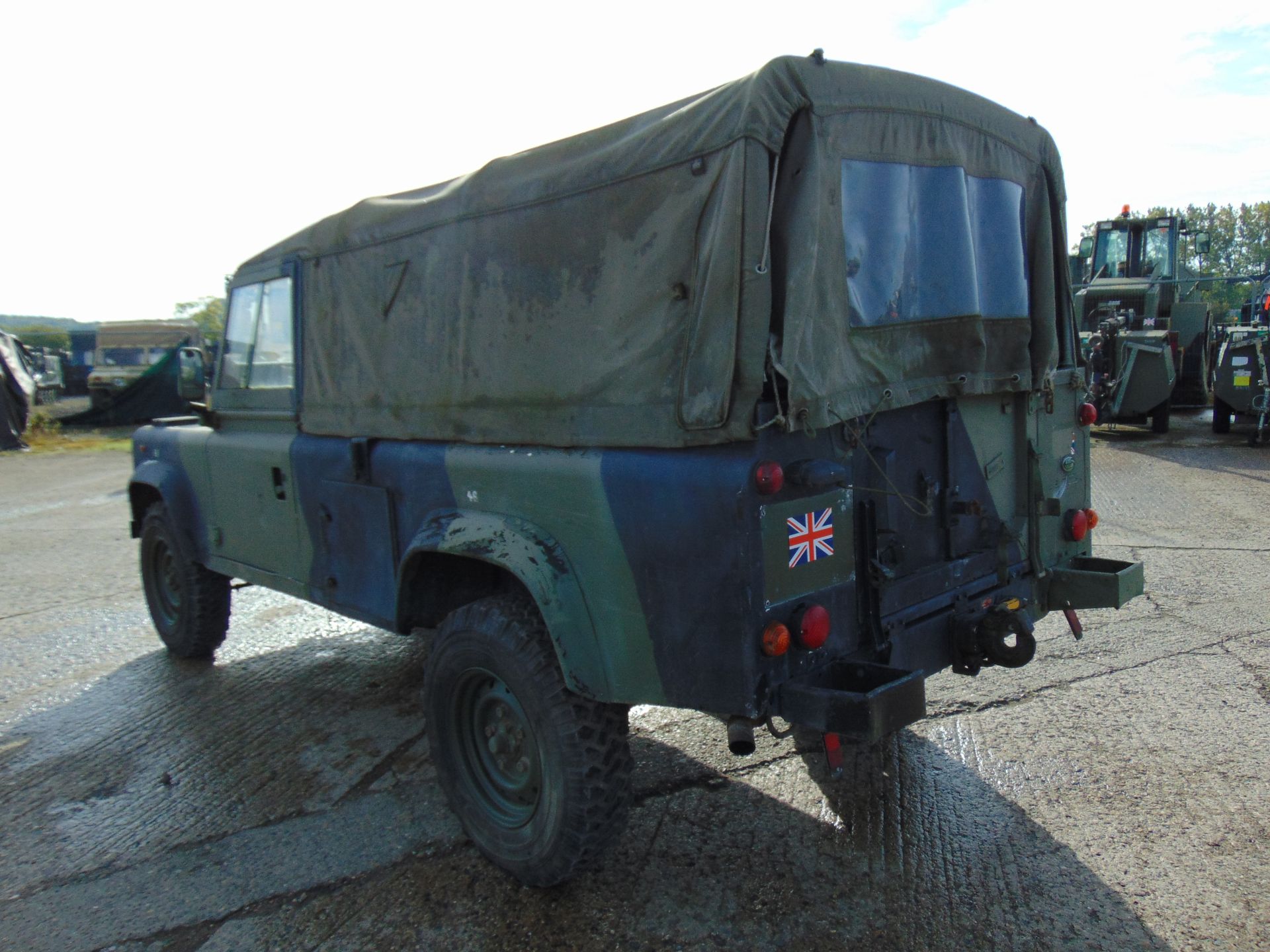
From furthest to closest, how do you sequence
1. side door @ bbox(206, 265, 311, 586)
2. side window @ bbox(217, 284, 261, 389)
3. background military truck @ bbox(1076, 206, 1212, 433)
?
1. background military truck @ bbox(1076, 206, 1212, 433)
2. side window @ bbox(217, 284, 261, 389)
3. side door @ bbox(206, 265, 311, 586)

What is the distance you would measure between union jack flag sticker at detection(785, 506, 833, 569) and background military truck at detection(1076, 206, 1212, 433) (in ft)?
36.4

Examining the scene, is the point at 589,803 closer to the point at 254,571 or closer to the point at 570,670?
the point at 570,670

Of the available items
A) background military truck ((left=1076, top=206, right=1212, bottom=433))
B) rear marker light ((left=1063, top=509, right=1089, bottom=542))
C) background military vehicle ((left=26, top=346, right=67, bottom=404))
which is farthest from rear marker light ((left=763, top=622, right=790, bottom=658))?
background military vehicle ((left=26, top=346, right=67, bottom=404))

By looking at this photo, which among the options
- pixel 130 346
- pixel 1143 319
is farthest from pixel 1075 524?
pixel 130 346

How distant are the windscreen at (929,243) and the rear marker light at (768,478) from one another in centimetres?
64

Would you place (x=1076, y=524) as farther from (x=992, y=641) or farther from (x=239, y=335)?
(x=239, y=335)

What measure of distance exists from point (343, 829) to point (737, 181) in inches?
108

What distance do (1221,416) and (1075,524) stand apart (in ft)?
37.7

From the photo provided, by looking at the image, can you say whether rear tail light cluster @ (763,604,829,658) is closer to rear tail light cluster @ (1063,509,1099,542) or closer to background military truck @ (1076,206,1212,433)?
rear tail light cluster @ (1063,509,1099,542)

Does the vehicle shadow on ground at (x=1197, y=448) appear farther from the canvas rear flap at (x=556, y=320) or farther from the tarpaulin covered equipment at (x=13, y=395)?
A: the tarpaulin covered equipment at (x=13, y=395)

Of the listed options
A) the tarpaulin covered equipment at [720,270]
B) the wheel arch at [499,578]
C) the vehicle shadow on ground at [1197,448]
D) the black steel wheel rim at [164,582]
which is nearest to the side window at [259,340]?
the tarpaulin covered equipment at [720,270]

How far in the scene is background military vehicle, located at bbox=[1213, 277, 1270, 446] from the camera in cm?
1211

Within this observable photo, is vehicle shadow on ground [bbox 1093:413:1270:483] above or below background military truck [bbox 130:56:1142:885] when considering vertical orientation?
below

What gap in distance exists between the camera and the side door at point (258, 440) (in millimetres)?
4465
